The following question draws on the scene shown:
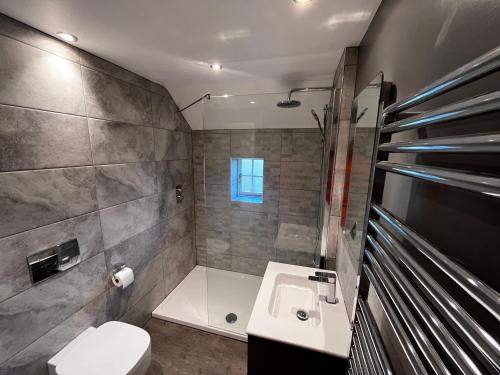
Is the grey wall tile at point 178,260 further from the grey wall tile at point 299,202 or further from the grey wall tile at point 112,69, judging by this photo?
the grey wall tile at point 112,69

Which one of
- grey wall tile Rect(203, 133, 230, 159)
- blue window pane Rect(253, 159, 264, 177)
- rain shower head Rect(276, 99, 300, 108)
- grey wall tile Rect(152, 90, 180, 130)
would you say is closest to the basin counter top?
blue window pane Rect(253, 159, 264, 177)

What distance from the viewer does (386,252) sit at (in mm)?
607

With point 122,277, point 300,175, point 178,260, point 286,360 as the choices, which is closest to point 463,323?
point 286,360

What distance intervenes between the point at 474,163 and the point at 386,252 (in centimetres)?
33

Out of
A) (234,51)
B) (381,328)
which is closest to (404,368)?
(381,328)

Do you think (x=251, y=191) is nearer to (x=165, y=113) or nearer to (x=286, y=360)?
(x=165, y=113)

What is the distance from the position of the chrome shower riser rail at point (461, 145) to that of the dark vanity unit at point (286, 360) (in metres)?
1.09

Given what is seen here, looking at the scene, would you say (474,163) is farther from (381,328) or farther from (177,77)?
(177,77)

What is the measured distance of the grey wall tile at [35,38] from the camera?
37.9 inches

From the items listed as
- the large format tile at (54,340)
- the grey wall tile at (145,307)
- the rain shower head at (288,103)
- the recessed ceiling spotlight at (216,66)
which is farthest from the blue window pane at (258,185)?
the large format tile at (54,340)

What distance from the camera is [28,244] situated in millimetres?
1062

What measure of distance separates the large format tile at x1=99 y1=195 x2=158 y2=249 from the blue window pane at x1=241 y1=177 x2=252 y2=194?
1.00m

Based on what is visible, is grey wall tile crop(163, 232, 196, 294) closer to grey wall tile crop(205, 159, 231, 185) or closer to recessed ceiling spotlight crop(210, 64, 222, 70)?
grey wall tile crop(205, 159, 231, 185)

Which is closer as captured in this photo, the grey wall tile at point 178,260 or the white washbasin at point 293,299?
the white washbasin at point 293,299
